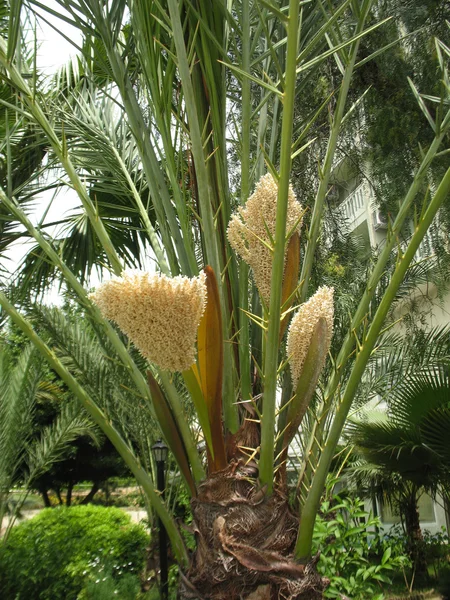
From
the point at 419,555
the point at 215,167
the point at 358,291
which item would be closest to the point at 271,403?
the point at 215,167

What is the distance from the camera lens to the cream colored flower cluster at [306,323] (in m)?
2.45

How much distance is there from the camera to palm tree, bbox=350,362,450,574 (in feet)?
17.7

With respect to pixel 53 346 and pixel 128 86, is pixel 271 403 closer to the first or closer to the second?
pixel 128 86

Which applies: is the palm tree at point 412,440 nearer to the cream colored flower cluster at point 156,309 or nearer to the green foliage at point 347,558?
the green foliage at point 347,558

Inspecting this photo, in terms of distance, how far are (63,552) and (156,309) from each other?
232 inches

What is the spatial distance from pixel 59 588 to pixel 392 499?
4.63m

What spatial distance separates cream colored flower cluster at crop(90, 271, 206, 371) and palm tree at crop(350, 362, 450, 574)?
11.8ft

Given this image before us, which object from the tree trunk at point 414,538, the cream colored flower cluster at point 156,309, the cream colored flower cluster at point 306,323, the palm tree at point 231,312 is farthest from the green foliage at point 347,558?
the tree trunk at point 414,538

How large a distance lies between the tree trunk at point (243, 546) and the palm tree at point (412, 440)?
305 cm

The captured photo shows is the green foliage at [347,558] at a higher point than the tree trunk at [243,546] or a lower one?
lower

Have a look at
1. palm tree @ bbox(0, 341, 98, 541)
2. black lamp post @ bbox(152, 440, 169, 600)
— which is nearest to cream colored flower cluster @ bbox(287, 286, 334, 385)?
black lamp post @ bbox(152, 440, 169, 600)

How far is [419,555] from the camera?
825 cm

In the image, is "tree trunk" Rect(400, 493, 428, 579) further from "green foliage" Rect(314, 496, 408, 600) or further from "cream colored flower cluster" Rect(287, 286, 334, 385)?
"cream colored flower cluster" Rect(287, 286, 334, 385)

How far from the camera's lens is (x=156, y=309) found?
2006 mm
